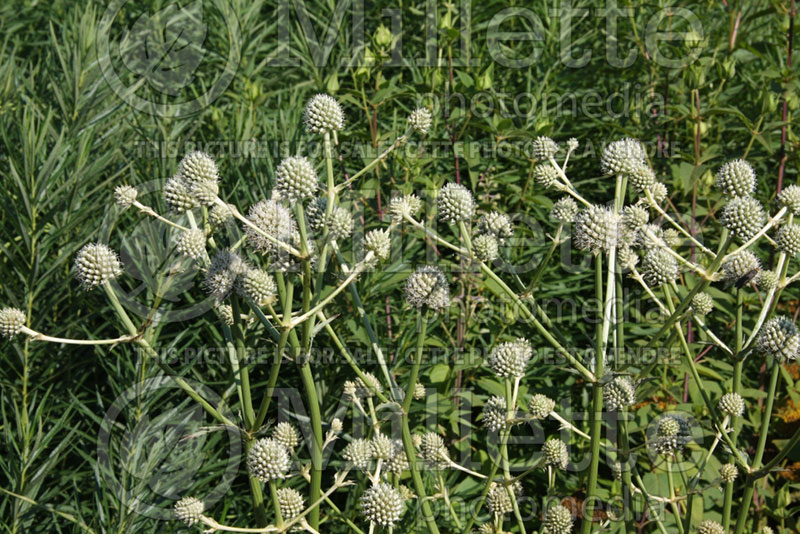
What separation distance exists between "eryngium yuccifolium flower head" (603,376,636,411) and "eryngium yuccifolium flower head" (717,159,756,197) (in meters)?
0.64

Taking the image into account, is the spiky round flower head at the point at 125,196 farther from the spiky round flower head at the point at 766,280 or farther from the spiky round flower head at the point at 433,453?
the spiky round flower head at the point at 766,280

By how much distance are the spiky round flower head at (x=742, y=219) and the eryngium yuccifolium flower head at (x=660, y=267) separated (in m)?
0.34

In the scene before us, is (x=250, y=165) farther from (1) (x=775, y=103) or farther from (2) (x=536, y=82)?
(1) (x=775, y=103)

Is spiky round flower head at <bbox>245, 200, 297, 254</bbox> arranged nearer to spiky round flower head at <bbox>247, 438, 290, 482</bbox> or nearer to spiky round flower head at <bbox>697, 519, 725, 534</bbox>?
spiky round flower head at <bbox>247, 438, 290, 482</bbox>

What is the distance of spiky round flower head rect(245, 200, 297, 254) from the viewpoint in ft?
6.41

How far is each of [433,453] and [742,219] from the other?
114cm

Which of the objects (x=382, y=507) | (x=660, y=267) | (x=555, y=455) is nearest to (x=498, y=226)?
(x=660, y=267)

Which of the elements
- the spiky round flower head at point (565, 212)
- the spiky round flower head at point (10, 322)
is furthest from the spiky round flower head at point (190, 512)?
the spiky round flower head at point (565, 212)

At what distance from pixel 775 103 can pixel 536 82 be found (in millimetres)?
1341

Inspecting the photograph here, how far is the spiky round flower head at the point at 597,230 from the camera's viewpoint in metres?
1.99

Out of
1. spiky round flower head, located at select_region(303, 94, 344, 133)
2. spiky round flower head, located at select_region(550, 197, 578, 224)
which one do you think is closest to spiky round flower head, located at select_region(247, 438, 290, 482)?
spiky round flower head, located at select_region(303, 94, 344, 133)

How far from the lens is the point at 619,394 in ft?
7.59

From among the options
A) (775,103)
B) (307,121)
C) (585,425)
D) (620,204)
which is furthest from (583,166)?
(307,121)

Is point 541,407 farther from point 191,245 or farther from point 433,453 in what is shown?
point 191,245
